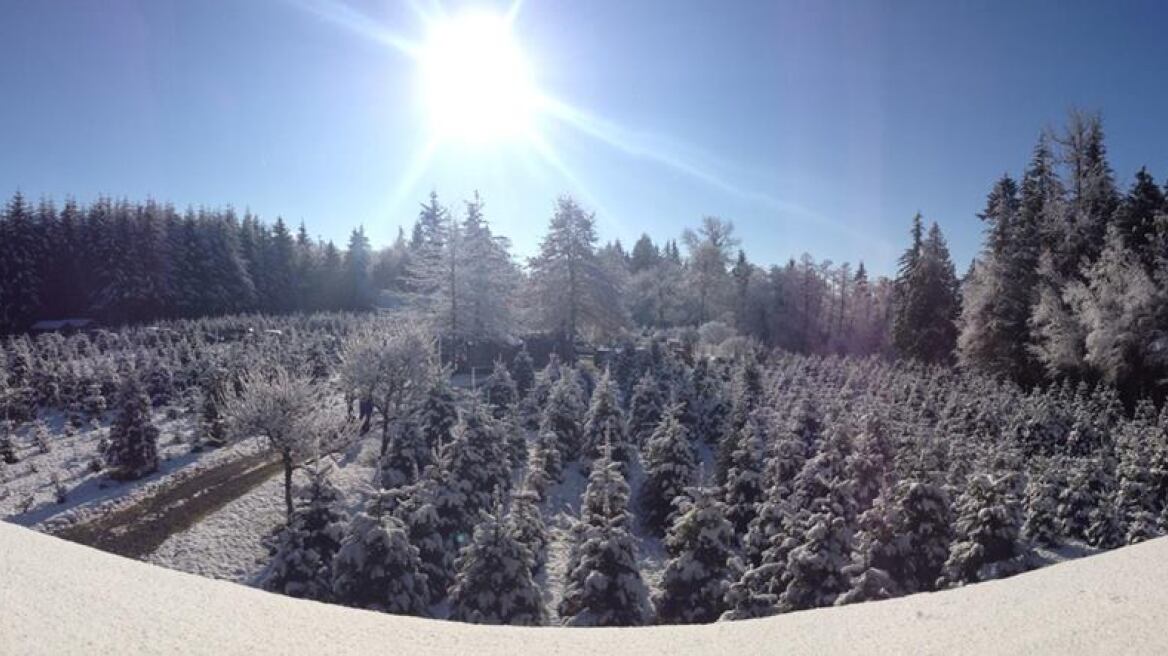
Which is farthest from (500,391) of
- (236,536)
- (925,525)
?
(925,525)

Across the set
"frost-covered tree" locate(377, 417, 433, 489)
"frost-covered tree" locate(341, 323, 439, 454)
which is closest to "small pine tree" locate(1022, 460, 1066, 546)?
"frost-covered tree" locate(377, 417, 433, 489)

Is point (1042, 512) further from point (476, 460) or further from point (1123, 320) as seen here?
point (1123, 320)

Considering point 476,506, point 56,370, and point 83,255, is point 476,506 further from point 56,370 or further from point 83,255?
point 83,255

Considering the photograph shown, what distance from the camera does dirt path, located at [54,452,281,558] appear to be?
12750 millimetres

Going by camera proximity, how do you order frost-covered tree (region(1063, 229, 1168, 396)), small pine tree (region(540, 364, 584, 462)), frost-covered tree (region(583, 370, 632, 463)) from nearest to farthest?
frost-covered tree (region(583, 370, 632, 463)) < small pine tree (region(540, 364, 584, 462)) < frost-covered tree (region(1063, 229, 1168, 396))

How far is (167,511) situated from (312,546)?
24.2 ft

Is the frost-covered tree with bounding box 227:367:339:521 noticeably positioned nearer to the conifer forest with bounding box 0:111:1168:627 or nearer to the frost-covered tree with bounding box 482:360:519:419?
the conifer forest with bounding box 0:111:1168:627

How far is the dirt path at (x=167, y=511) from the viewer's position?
1275 centimetres

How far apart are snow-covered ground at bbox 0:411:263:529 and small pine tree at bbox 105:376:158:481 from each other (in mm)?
342

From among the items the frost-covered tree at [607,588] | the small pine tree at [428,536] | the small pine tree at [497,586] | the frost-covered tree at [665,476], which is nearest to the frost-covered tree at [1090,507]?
the frost-covered tree at [665,476]

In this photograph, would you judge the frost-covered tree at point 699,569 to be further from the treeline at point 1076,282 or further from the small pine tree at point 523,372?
the treeline at point 1076,282

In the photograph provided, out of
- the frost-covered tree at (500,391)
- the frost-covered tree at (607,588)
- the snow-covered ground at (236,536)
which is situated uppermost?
the frost-covered tree at (500,391)

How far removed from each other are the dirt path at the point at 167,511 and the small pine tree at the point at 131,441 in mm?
1619

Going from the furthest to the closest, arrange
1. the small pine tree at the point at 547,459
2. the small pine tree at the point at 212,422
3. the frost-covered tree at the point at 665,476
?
the small pine tree at the point at 212,422
the small pine tree at the point at 547,459
the frost-covered tree at the point at 665,476
